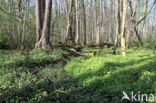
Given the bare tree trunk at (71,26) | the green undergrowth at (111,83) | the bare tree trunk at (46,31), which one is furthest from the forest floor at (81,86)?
the bare tree trunk at (71,26)

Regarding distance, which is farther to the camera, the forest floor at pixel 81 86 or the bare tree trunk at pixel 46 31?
the bare tree trunk at pixel 46 31

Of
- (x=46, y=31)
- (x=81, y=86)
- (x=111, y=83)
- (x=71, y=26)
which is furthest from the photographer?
(x=71, y=26)

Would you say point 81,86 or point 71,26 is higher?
point 71,26

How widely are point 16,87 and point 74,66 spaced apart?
2.78 m

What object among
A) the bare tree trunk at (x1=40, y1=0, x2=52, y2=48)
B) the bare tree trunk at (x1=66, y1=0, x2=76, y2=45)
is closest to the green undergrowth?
the bare tree trunk at (x1=40, y1=0, x2=52, y2=48)

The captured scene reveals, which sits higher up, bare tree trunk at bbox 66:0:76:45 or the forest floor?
bare tree trunk at bbox 66:0:76:45

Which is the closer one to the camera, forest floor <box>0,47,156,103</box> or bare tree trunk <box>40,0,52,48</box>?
forest floor <box>0,47,156,103</box>

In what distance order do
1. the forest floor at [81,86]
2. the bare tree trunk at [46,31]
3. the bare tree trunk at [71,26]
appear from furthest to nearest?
the bare tree trunk at [71,26]
the bare tree trunk at [46,31]
the forest floor at [81,86]

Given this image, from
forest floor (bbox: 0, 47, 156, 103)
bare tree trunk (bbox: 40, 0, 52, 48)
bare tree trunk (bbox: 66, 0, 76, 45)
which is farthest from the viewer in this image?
bare tree trunk (bbox: 66, 0, 76, 45)

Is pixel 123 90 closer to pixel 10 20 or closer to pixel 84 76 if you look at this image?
pixel 84 76

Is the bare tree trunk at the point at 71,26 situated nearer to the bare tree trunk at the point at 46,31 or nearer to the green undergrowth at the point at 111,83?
the bare tree trunk at the point at 46,31

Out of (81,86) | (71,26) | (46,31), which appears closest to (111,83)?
(81,86)

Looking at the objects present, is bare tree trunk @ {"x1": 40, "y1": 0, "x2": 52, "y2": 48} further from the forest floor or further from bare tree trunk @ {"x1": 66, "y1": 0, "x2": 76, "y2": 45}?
the forest floor

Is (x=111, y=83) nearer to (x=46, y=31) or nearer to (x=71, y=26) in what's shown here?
(x=46, y=31)
